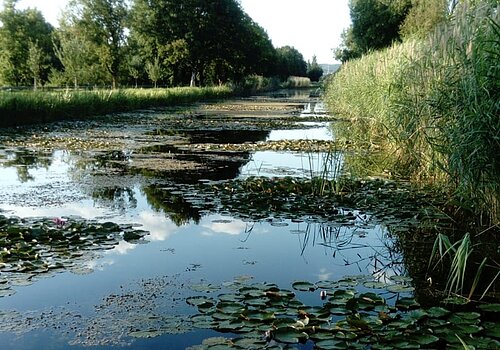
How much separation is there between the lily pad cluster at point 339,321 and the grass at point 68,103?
13215mm

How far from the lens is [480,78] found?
4207 millimetres

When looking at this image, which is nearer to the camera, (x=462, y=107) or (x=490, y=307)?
(x=490, y=307)

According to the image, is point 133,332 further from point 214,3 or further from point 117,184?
point 214,3

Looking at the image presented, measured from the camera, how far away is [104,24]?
41.0 metres

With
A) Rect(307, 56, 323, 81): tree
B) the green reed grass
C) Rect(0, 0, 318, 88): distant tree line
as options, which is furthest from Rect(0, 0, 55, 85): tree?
Rect(307, 56, 323, 81): tree

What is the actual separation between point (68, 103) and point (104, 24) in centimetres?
2549

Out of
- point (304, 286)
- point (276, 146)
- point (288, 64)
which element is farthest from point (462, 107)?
point (288, 64)

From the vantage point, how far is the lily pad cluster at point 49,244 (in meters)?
3.88

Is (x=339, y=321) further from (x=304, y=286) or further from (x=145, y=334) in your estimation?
(x=145, y=334)

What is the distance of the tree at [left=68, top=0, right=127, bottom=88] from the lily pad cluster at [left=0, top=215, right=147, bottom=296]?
36444 mm

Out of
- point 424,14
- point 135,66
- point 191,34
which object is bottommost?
point 135,66

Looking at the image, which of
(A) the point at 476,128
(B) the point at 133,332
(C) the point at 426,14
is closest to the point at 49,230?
(B) the point at 133,332

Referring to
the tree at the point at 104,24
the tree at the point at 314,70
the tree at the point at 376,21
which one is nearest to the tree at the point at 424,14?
the tree at the point at 376,21

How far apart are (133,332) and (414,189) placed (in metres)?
4.78
